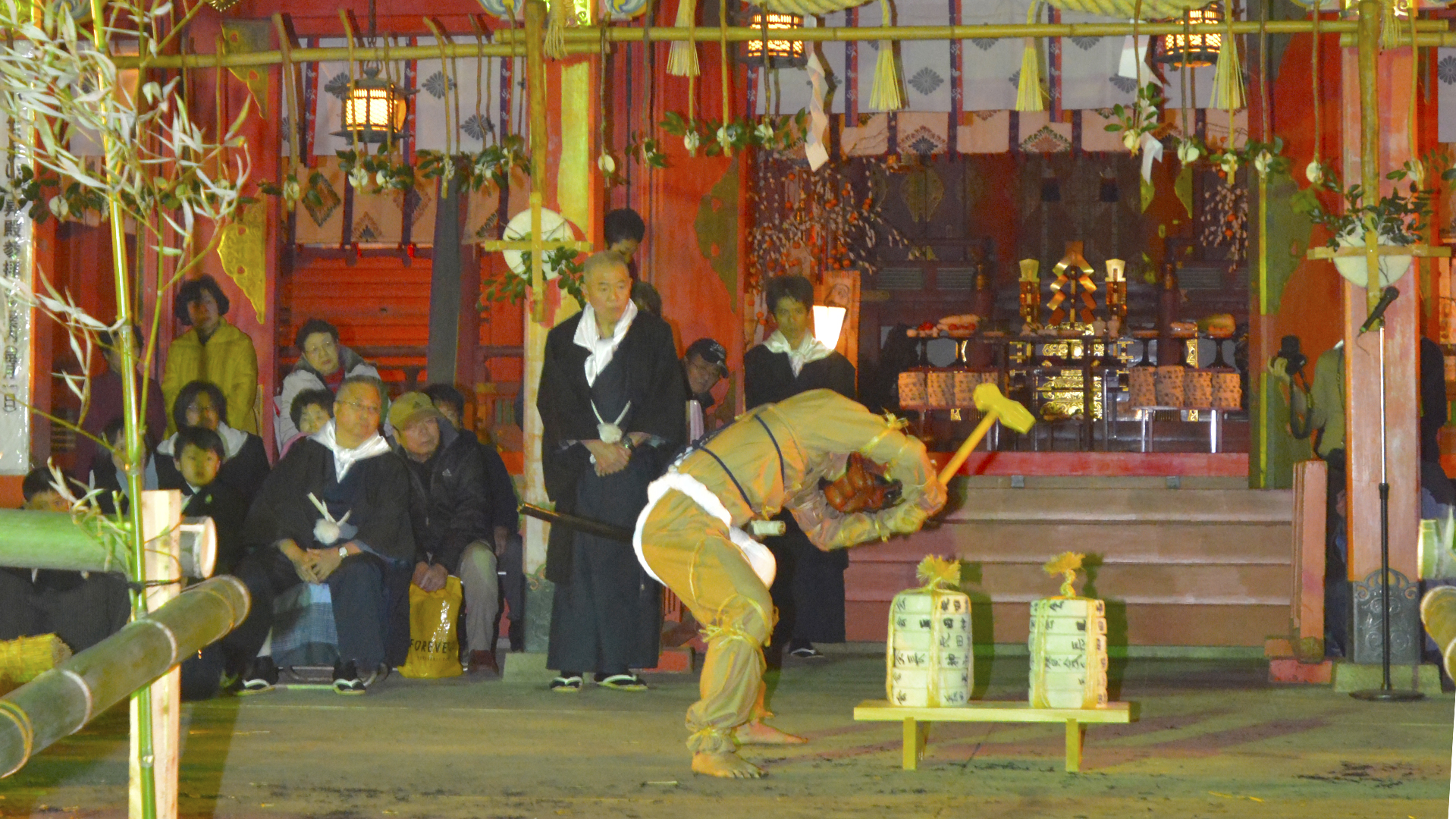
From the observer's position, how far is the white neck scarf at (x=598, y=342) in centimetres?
544

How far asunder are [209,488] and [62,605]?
658 millimetres

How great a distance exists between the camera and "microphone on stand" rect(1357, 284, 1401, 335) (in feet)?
17.2

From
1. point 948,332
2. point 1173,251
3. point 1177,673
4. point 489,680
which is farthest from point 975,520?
point 1173,251

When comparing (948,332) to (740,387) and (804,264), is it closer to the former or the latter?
(804,264)

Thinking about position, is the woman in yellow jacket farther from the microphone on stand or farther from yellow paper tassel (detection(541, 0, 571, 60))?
the microphone on stand

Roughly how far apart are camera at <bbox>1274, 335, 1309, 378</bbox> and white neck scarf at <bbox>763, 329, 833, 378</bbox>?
2319 mm

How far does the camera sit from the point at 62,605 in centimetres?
537

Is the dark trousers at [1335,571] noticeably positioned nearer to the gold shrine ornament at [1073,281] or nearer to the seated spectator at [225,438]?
the seated spectator at [225,438]

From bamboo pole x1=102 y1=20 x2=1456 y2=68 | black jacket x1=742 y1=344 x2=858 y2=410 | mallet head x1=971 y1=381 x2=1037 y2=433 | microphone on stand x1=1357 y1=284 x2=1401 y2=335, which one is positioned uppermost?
bamboo pole x1=102 y1=20 x2=1456 y2=68

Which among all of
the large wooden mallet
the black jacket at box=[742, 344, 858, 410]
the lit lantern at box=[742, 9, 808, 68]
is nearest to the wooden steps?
the black jacket at box=[742, 344, 858, 410]

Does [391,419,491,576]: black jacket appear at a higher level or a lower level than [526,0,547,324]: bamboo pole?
lower

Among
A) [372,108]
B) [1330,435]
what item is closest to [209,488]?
[372,108]

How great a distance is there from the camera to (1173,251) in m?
12.2

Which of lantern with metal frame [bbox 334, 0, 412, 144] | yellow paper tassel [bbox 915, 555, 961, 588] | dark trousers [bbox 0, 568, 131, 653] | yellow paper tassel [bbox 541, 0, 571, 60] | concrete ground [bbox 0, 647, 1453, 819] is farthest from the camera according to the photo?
lantern with metal frame [bbox 334, 0, 412, 144]
